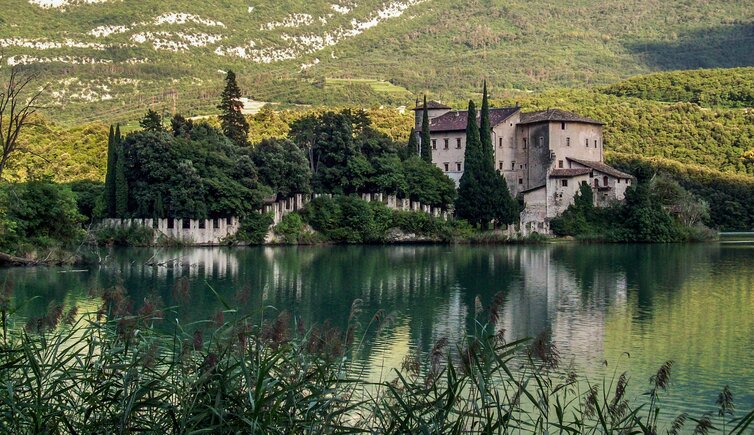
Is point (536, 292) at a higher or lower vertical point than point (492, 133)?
lower

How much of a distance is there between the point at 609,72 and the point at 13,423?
133 meters

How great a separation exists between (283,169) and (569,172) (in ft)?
53.5

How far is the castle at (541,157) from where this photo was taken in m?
57.2

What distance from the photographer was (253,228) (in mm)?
51688

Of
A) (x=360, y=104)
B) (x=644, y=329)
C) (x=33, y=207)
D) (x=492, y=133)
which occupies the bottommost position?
(x=644, y=329)

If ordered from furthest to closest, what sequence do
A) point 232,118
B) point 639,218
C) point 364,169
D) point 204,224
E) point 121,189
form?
1. point 232,118
2. point 364,169
3. point 639,218
4. point 204,224
5. point 121,189

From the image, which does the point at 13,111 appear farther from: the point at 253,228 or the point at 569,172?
the point at 569,172

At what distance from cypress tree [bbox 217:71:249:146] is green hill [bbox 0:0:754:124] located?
36.1 metres

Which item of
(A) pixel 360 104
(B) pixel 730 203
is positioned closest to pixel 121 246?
(B) pixel 730 203

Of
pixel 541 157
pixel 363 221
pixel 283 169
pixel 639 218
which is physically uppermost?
pixel 541 157

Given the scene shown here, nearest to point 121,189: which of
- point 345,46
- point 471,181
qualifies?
point 471,181

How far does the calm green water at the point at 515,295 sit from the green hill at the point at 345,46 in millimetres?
63842

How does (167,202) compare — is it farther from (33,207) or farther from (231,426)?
(231,426)

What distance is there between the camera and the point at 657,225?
53938 millimetres
